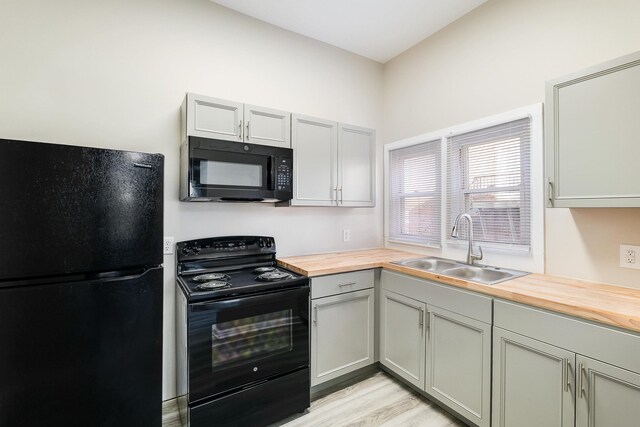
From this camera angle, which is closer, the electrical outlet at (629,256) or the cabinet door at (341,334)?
the electrical outlet at (629,256)

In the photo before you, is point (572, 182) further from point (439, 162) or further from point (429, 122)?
point (429, 122)

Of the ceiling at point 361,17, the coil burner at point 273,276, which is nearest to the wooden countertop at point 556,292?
the coil burner at point 273,276

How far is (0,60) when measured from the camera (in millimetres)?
1627

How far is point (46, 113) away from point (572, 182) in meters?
3.00

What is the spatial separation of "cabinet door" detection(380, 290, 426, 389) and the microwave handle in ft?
3.92

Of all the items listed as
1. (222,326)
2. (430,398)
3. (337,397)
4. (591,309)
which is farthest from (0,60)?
(430,398)

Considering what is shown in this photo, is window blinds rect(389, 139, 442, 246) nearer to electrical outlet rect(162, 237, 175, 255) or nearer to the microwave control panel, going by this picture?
the microwave control panel

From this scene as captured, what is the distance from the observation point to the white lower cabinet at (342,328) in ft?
6.71

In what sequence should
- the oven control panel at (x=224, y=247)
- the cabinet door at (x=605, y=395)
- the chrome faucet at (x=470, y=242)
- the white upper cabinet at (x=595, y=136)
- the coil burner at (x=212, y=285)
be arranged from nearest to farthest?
the cabinet door at (x=605, y=395) < the white upper cabinet at (x=595, y=136) < the coil burner at (x=212, y=285) < the oven control panel at (x=224, y=247) < the chrome faucet at (x=470, y=242)

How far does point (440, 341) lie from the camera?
188 cm

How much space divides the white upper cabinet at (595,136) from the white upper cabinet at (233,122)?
67.0 inches

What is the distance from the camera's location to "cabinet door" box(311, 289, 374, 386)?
204cm

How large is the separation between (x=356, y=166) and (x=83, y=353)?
7.46ft

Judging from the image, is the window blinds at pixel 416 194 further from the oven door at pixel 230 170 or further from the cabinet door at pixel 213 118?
the cabinet door at pixel 213 118
